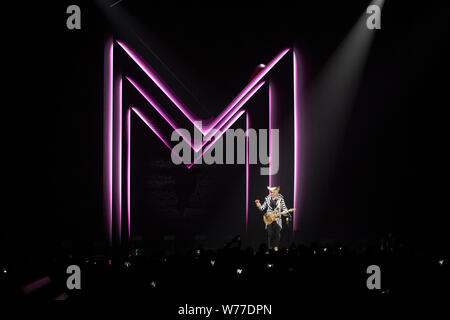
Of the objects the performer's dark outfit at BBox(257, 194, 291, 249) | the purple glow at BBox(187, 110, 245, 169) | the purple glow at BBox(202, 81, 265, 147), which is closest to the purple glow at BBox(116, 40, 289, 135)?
the purple glow at BBox(202, 81, 265, 147)

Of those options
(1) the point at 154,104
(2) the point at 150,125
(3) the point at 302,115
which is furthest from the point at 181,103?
(3) the point at 302,115

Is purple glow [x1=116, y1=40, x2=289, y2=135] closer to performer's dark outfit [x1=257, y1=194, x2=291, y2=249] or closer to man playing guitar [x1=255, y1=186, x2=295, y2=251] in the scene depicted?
man playing guitar [x1=255, y1=186, x2=295, y2=251]

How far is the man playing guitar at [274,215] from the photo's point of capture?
25.4 feet

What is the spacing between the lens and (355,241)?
873 centimetres

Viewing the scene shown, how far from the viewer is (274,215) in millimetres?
7742

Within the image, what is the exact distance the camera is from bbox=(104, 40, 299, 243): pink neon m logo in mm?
7348

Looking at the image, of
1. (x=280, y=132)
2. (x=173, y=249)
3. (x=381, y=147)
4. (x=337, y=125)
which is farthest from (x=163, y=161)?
(x=381, y=147)

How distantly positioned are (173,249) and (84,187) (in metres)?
1.99

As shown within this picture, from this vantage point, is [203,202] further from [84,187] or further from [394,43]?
[394,43]

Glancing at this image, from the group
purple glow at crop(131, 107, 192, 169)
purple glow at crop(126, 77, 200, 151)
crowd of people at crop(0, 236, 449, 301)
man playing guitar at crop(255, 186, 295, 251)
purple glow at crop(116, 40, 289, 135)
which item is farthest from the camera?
purple glow at crop(131, 107, 192, 169)

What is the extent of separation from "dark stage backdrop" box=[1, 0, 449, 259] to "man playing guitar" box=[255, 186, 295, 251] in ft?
2.73

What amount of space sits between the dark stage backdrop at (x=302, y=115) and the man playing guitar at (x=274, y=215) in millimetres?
832

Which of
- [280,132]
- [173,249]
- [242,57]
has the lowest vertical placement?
[173,249]

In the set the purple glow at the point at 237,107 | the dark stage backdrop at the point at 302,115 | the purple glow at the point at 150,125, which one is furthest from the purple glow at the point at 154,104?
the dark stage backdrop at the point at 302,115
